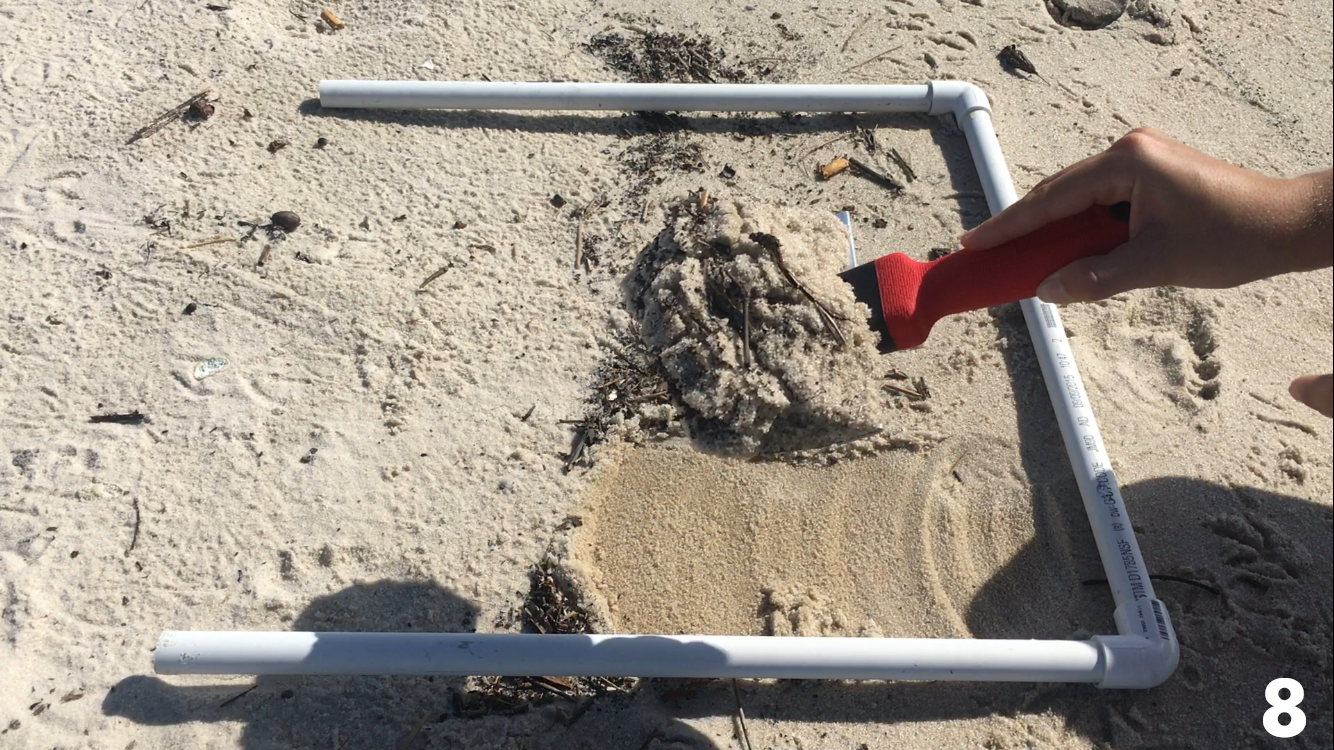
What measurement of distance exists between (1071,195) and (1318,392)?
0.59 metres

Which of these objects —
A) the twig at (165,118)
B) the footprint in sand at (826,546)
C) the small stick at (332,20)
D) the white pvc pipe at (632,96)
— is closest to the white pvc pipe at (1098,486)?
the footprint in sand at (826,546)

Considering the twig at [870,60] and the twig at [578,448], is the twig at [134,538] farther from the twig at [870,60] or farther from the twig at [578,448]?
the twig at [870,60]

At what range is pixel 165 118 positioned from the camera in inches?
127

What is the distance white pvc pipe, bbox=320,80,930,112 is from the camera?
3.18 m

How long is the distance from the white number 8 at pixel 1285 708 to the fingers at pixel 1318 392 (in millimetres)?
1015

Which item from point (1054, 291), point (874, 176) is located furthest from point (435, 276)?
point (1054, 291)

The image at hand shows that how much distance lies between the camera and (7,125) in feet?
10.4

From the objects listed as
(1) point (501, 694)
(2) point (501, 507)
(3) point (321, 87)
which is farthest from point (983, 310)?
(3) point (321, 87)

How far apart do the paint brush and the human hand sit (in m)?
0.07

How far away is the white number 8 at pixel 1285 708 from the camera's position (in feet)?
6.93

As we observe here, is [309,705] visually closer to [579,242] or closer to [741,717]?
[741,717]

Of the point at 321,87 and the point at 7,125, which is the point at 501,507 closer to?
the point at 321,87

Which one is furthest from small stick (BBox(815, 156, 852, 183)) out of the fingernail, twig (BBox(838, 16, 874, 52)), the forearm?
the forearm

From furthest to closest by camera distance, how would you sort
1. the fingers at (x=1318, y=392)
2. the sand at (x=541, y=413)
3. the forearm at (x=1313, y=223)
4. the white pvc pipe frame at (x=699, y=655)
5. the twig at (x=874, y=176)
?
the twig at (x=874, y=176)
the sand at (x=541, y=413)
the white pvc pipe frame at (x=699, y=655)
the forearm at (x=1313, y=223)
the fingers at (x=1318, y=392)
